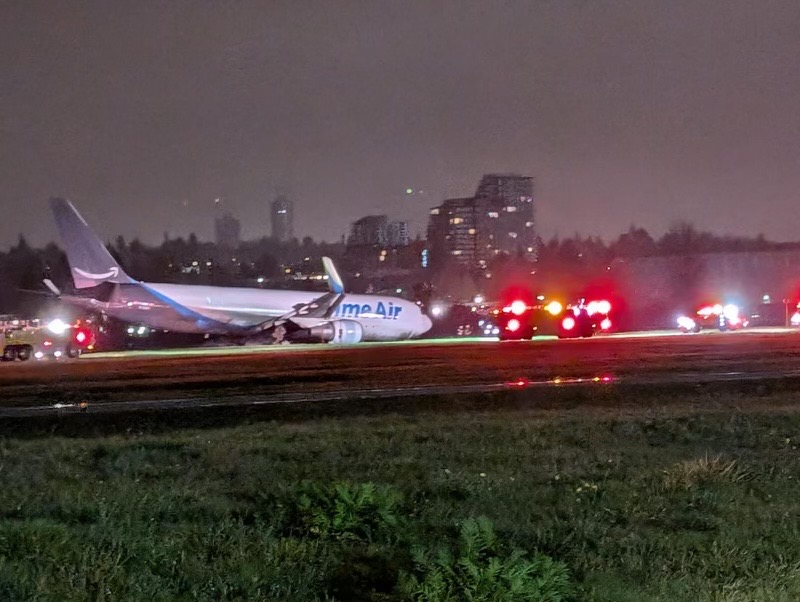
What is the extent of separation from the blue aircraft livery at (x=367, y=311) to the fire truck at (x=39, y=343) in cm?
1696

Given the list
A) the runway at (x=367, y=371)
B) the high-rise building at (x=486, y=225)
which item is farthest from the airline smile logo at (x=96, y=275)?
the high-rise building at (x=486, y=225)

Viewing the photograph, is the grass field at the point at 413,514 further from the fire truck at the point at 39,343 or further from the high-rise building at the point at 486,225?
the high-rise building at the point at 486,225

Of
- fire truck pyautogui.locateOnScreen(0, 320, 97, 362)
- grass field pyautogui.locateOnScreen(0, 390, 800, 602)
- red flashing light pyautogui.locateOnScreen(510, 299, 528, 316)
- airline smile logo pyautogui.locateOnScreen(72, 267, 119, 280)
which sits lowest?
grass field pyautogui.locateOnScreen(0, 390, 800, 602)

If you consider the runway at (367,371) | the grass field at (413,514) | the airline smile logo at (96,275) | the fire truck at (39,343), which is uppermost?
the airline smile logo at (96,275)

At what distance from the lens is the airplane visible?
53500 millimetres

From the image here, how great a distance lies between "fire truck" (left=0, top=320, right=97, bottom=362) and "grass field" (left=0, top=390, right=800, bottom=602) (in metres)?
31.7

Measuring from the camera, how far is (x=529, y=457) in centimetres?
1260

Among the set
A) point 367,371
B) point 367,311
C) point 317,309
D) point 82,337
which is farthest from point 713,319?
point 82,337

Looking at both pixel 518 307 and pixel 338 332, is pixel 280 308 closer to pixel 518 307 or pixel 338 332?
pixel 338 332

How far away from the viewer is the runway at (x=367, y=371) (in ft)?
77.2

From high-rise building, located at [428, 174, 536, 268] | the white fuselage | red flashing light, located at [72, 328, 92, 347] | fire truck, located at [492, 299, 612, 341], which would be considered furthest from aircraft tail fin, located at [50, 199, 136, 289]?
high-rise building, located at [428, 174, 536, 268]

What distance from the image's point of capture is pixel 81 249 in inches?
2142

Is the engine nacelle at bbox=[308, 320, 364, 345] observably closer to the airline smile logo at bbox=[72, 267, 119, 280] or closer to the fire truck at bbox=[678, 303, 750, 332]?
the airline smile logo at bbox=[72, 267, 119, 280]

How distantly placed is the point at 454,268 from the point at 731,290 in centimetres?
4655
